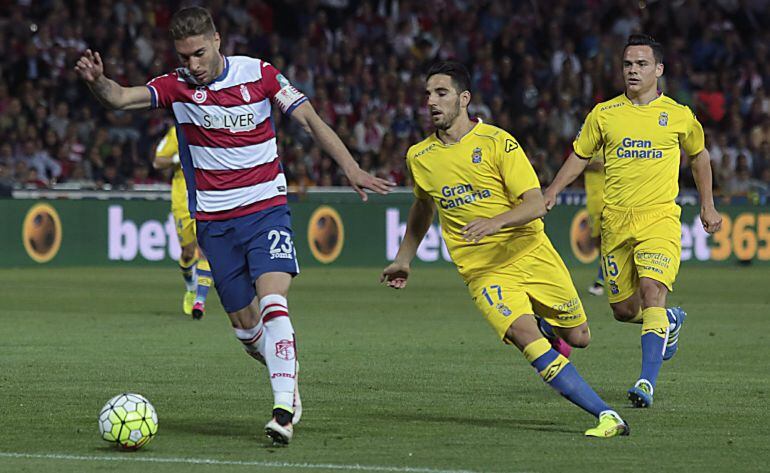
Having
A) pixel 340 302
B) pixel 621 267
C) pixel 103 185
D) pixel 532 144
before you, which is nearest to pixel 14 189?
pixel 103 185

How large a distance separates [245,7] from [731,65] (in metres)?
9.92

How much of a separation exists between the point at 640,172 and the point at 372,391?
2351 millimetres

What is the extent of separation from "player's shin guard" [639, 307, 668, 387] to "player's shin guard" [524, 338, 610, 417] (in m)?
1.38

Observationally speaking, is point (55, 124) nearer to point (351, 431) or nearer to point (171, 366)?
point (171, 366)

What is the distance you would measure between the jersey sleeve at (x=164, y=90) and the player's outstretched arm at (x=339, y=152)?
2.24 feet

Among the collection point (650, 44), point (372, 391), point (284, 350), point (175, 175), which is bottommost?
point (372, 391)

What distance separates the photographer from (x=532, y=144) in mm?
27078

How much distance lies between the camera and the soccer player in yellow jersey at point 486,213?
8.30 m

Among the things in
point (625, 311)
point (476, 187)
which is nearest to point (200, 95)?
point (476, 187)

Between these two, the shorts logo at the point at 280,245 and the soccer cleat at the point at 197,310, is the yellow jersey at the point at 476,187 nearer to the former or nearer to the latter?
the shorts logo at the point at 280,245

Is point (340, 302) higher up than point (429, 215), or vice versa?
point (429, 215)

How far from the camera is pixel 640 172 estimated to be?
9992 millimetres

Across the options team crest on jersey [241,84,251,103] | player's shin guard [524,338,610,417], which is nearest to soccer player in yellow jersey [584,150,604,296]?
player's shin guard [524,338,610,417]

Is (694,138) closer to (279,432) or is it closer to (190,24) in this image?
(190,24)
